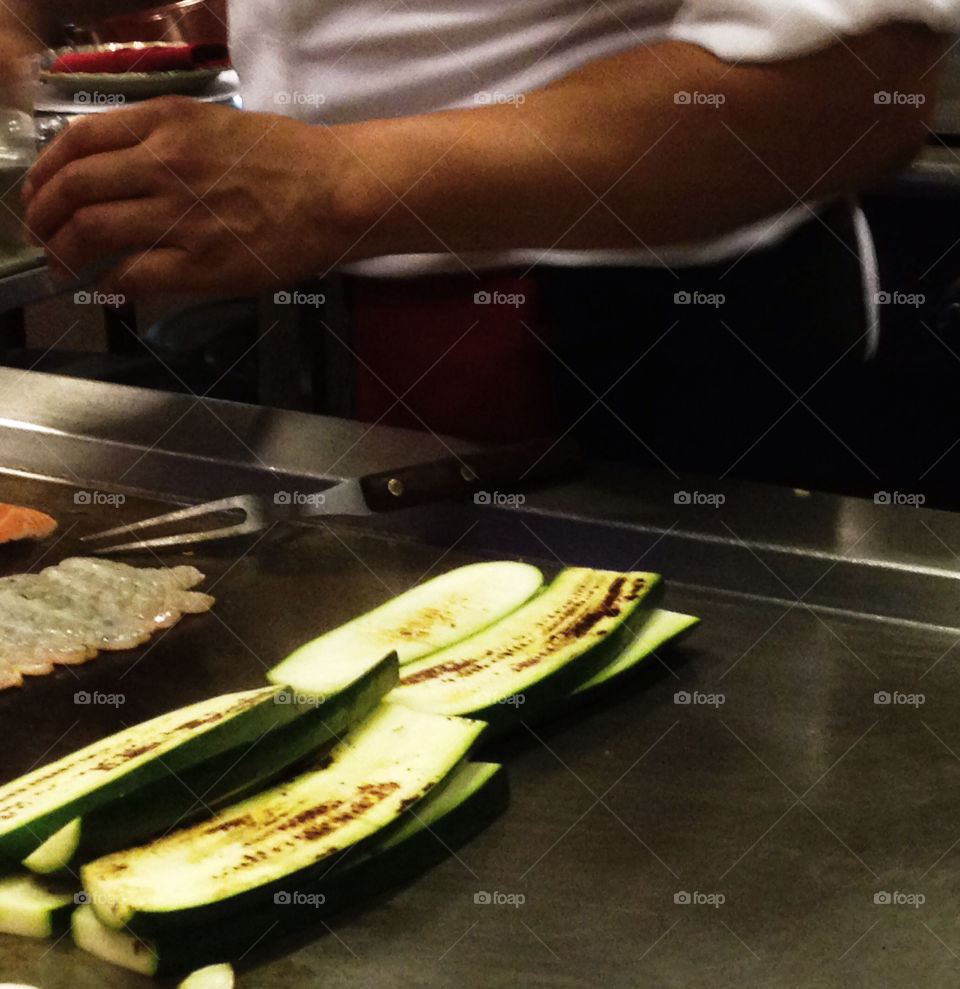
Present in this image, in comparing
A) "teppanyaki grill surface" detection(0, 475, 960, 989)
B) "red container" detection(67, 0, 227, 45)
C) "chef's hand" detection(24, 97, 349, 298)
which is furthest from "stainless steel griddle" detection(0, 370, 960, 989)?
"red container" detection(67, 0, 227, 45)

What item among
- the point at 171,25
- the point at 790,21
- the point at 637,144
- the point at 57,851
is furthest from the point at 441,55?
the point at 171,25

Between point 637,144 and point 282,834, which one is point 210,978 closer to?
point 282,834

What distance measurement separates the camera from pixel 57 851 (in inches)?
34.9

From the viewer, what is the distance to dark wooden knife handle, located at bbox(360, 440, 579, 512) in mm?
1454

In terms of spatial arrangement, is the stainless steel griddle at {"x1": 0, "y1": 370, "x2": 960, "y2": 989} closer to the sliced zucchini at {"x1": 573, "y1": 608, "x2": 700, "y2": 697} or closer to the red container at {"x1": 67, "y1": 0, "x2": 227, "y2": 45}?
the sliced zucchini at {"x1": 573, "y1": 608, "x2": 700, "y2": 697}

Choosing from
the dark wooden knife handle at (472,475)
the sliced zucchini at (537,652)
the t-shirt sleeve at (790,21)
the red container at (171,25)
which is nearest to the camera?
the sliced zucchini at (537,652)

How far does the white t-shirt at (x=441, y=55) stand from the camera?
5.25ft

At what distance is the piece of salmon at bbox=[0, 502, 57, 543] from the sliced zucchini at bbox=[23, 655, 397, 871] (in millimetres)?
538

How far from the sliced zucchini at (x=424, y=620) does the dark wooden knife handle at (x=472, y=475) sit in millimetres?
128

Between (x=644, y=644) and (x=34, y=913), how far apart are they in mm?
573

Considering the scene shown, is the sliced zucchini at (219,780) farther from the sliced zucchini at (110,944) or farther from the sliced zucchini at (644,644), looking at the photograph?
the sliced zucchini at (644,644)

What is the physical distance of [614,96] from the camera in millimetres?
1447

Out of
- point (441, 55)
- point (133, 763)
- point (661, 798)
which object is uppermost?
point (441, 55)

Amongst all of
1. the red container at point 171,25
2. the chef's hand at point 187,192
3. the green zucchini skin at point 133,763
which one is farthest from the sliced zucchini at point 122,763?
the red container at point 171,25
